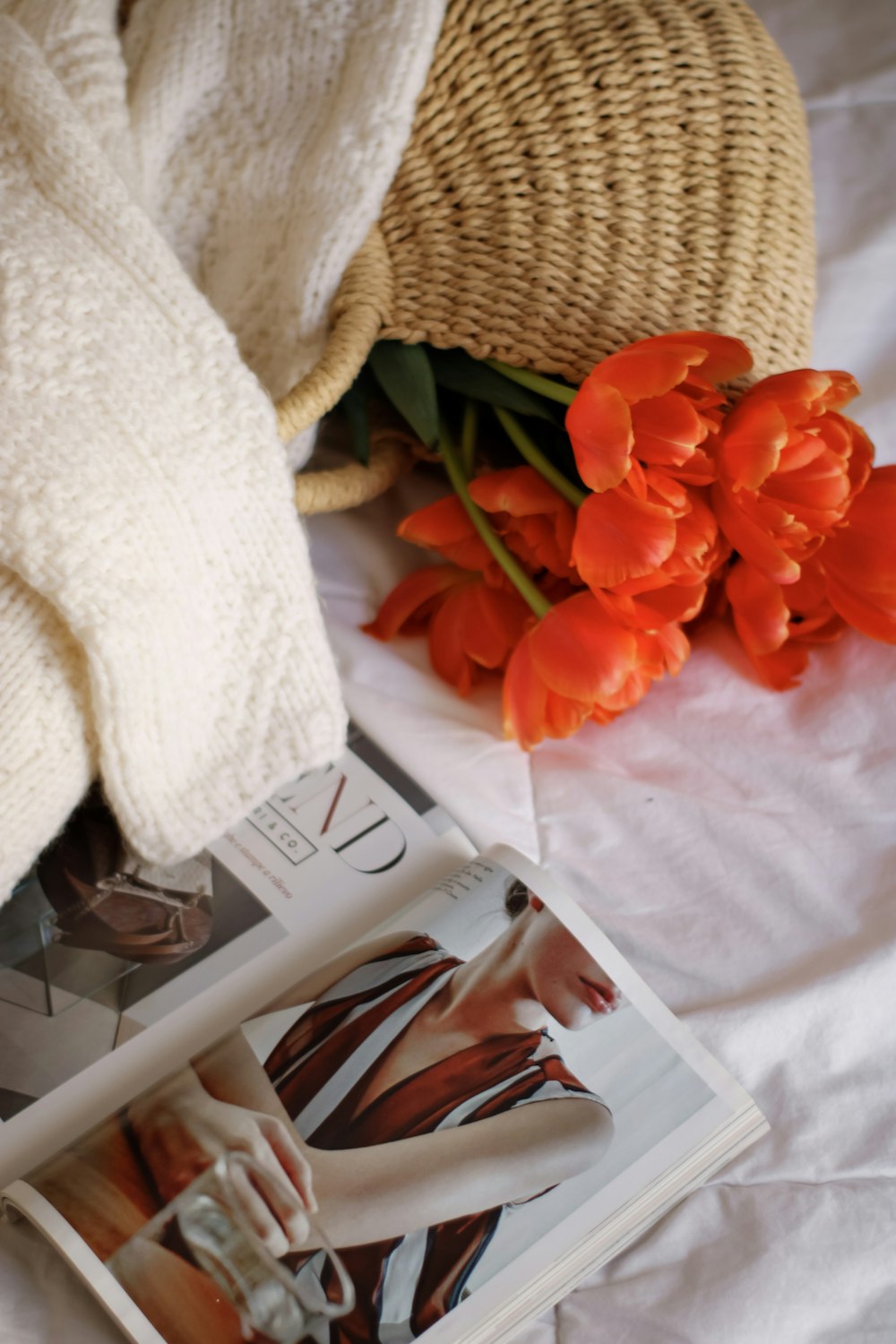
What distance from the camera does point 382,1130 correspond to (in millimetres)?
408

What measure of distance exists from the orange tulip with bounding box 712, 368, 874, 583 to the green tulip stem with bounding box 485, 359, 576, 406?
0.07m

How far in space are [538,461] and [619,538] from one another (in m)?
0.09

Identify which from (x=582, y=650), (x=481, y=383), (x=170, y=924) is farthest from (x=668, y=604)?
(x=170, y=924)

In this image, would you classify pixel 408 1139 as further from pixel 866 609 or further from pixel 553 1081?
pixel 866 609

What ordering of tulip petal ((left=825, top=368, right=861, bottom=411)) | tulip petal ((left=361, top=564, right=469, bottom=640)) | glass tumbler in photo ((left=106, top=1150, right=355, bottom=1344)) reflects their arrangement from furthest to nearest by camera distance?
tulip petal ((left=361, top=564, right=469, bottom=640))
tulip petal ((left=825, top=368, right=861, bottom=411))
glass tumbler in photo ((left=106, top=1150, right=355, bottom=1344))

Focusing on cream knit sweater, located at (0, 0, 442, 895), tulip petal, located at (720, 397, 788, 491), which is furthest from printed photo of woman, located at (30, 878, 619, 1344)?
tulip petal, located at (720, 397, 788, 491)

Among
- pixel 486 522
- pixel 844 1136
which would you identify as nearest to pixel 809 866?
pixel 844 1136

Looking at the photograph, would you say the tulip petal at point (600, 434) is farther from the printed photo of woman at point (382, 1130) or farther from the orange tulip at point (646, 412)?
the printed photo of woman at point (382, 1130)

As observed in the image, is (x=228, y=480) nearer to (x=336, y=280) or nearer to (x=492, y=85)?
(x=336, y=280)

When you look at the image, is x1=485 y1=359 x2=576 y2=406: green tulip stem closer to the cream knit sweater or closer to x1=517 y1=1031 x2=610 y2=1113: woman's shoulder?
the cream knit sweater

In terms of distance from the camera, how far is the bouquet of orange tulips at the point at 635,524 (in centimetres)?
44

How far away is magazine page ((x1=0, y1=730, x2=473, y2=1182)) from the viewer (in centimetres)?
44

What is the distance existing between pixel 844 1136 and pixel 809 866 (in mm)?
119

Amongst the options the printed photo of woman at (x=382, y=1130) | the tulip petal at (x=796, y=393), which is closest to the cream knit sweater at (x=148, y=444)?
the printed photo of woman at (x=382, y=1130)
